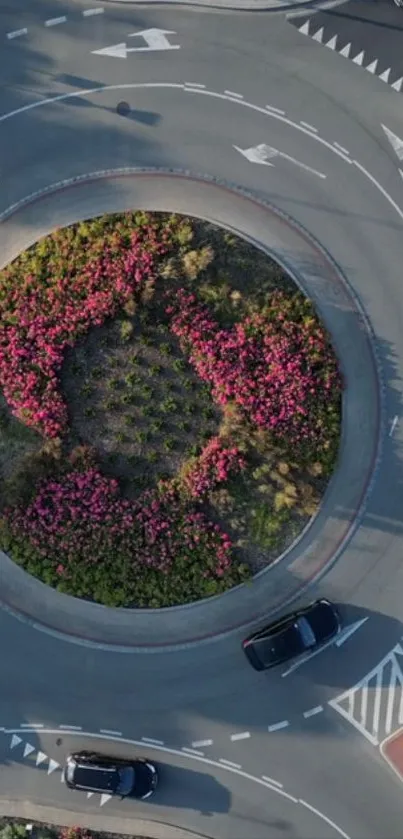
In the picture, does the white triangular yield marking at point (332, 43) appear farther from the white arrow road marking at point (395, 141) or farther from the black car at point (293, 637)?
the black car at point (293, 637)

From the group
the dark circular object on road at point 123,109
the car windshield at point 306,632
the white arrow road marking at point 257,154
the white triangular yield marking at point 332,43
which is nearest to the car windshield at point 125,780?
the car windshield at point 306,632

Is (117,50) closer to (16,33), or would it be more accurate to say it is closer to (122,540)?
(16,33)

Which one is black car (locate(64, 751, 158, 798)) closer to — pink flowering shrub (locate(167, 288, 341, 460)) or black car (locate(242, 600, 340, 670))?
black car (locate(242, 600, 340, 670))

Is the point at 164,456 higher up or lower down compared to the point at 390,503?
higher up

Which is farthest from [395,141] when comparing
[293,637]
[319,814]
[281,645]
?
[319,814]

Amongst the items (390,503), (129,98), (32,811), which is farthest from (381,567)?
(129,98)

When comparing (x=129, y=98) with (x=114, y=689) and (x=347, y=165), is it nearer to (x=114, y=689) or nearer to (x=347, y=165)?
(x=347, y=165)

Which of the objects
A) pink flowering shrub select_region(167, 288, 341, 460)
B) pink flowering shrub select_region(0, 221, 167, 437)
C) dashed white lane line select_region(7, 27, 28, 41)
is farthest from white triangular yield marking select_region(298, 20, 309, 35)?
dashed white lane line select_region(7, 27, 28, 41)
